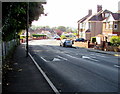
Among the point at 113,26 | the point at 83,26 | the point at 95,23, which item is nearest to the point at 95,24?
the point at 95,23

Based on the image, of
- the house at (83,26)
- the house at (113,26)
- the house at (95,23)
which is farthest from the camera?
the house at (83,26)

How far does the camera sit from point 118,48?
27734 millimetres

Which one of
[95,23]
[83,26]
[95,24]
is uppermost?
[95,23]

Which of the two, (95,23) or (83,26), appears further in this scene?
(83,26)

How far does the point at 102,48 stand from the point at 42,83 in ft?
75.1

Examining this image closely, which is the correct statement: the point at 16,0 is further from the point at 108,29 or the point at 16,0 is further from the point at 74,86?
the point at 108,29

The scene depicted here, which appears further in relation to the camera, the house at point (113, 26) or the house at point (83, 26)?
the house at point (83, 26)

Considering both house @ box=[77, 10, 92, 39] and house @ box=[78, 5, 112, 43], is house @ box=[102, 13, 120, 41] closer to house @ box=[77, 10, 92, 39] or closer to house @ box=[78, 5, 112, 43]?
house @ box=[78, 5, 112, 43]

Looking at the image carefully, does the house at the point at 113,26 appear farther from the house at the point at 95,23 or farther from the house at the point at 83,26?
the house at the point at 83,26

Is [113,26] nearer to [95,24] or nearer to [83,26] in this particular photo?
[95,24]

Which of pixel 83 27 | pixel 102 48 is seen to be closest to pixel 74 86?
pixel 102 48

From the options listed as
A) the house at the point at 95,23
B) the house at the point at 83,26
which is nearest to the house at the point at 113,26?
the house at the point at 95,23

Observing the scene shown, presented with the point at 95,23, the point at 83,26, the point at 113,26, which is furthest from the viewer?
the point at 83,26

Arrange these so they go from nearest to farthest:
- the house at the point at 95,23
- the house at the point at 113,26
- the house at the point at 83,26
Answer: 1. the house at the point at 113,26
2. the house at the point at 95,23
3. the house at the point at 83,26
